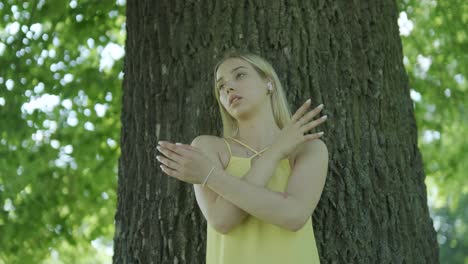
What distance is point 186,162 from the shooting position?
3168 millimetres

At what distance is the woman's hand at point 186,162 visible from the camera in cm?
317

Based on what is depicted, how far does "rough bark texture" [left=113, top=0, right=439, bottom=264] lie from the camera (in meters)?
4.11

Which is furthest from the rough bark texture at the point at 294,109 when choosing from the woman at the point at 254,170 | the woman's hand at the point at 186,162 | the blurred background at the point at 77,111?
the blurred background at the point at 77,111

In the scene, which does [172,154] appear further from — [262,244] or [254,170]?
[262,244]

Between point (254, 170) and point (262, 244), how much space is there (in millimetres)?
327

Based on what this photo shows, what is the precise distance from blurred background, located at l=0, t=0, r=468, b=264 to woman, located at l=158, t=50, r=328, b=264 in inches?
159

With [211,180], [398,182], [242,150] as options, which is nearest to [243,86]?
[242,150]

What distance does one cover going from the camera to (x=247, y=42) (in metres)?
4.30

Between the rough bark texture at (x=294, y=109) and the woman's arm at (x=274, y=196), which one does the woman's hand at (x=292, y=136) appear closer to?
the woman's arm at (x=274, y=196)

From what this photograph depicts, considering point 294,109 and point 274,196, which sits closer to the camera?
point 274,196

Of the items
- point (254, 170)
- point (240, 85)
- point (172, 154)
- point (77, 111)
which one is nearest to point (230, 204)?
point (254, 170)

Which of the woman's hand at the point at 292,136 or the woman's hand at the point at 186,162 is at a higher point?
the woman's hand at the point at 292,136

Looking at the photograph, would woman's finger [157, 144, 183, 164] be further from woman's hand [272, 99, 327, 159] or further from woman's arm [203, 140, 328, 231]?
woman's hand [272, 99, 327, 159]

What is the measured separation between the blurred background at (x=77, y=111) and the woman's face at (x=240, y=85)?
155 inches
